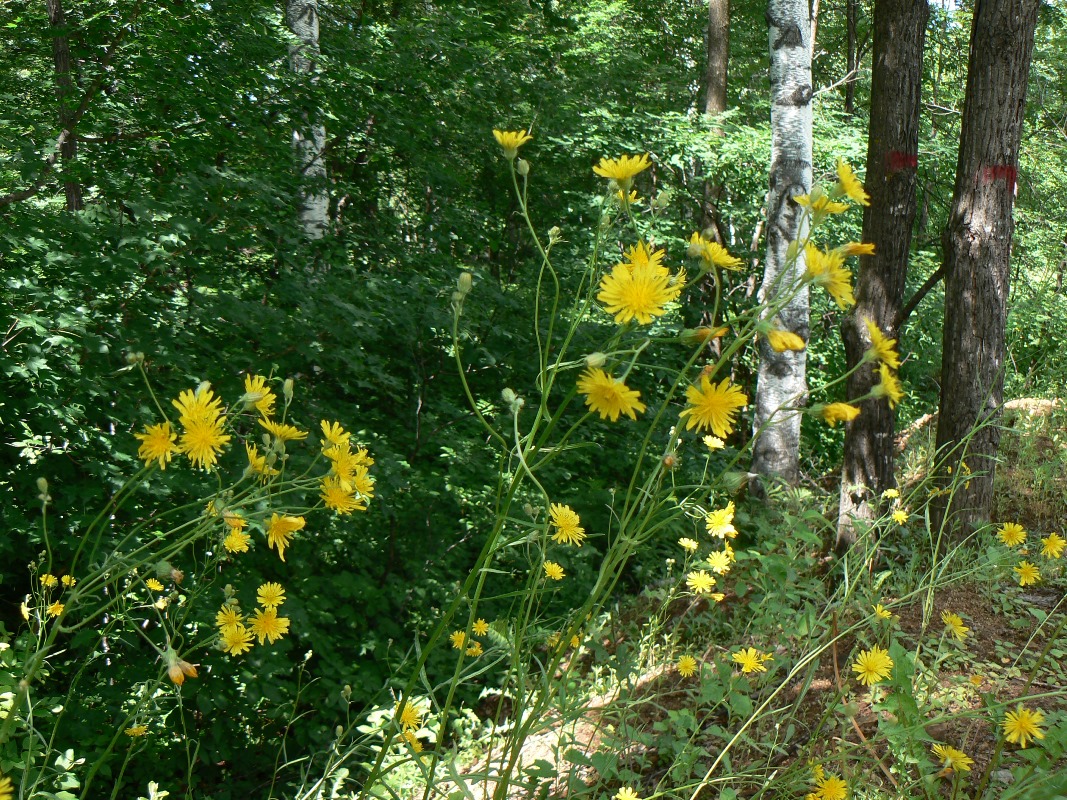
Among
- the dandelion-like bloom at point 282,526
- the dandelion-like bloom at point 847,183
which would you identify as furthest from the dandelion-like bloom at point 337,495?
the dandelion-like bloom at point 847,183

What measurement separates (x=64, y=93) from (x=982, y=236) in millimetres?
4037

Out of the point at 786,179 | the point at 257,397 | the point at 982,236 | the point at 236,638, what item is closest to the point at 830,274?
the point at 257,397

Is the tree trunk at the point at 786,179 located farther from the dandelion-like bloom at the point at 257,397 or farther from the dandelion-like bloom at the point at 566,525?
the dandelion-like bloom at the point at 257,397

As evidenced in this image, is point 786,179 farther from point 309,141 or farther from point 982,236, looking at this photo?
point 309,141

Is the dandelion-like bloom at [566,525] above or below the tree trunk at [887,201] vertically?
below

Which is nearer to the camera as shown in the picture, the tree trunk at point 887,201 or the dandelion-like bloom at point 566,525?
the dandelion-like bloom at point 566,525

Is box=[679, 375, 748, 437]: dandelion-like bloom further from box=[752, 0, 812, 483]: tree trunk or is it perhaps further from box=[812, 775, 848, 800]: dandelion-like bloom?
box=[752, 0, 812, 483]: tree trunk

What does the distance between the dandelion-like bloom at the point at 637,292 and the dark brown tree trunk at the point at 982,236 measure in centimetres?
283

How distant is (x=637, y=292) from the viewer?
980 mm

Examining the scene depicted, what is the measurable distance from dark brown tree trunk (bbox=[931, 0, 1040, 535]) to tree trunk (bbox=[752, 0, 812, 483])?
1.00m

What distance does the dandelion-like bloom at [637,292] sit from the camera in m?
0.97

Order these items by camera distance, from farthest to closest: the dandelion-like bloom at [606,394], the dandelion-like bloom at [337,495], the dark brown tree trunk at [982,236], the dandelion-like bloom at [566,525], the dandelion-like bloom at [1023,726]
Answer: the dark brown tree trunk at [982,236] < the dandelion-like bloom at [566,525] < the dandelion-like bloom at [1023,726] < the dandelion-like bloom at [337,495] < the dandelion-like bloom at [606,394]

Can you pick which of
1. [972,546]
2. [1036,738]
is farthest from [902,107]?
[1036,738]

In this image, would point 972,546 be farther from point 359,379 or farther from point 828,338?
point 828,338
